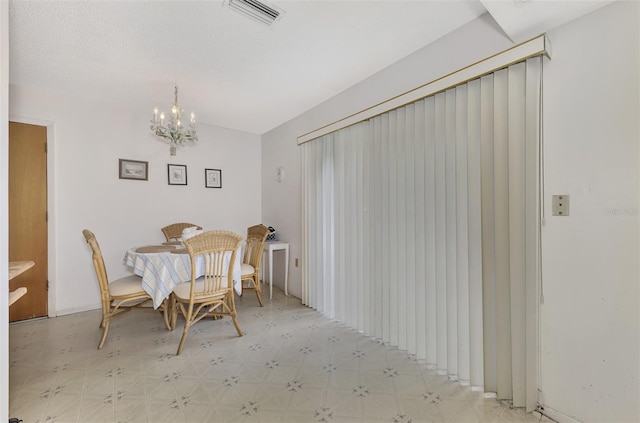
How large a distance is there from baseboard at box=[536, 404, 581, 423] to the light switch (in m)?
1.08

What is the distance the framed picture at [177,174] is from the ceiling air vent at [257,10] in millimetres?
2605

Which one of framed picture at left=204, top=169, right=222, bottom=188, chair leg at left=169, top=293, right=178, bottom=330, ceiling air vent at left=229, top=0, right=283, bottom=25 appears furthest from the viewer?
framed picture at left=204, top=169, right=222, bottom=188

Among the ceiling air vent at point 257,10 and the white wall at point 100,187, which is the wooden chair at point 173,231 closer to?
the white wall at point 100,187

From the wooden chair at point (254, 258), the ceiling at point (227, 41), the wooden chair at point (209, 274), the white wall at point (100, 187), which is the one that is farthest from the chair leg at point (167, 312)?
the ceiling at point (227, 41)

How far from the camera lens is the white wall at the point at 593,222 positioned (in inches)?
51.1

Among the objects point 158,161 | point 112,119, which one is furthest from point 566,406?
point 112,119

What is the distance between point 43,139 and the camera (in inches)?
118

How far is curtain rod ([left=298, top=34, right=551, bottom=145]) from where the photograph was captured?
1.49 meters

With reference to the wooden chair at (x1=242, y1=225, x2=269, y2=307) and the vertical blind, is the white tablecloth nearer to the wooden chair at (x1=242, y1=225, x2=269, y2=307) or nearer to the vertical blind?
the wooden chair at (x1=242, y1=225, x2=269, y2=307)

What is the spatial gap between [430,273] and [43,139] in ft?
13.6

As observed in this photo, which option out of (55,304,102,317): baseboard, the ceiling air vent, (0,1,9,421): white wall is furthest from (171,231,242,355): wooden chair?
the ceiling air vent

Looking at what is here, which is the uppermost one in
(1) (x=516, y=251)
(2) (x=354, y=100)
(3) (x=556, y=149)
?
(2) (x=354, y=100)

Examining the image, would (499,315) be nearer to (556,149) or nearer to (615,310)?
(615,310)

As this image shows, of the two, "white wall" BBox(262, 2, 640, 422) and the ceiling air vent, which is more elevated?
the ceiling air vent
